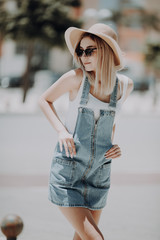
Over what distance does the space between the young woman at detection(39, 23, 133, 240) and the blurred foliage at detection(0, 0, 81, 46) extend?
17385 mm

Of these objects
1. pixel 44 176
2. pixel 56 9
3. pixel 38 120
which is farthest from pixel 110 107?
pixel 56 9

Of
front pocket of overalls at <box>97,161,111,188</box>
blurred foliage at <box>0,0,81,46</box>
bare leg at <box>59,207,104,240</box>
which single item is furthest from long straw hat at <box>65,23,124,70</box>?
blurred foliage at <box>0,0,81,46</box>

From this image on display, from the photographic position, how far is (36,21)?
19203 millimetres

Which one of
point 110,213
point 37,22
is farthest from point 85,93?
point 37,22

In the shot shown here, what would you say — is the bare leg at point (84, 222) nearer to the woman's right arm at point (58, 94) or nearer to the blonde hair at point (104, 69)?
the woman's right arm at point (58, 94)

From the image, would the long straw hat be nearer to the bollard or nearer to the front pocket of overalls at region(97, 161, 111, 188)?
the front pocket of overalls at region(97, 161, 111, 188)

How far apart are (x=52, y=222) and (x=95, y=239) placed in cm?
205

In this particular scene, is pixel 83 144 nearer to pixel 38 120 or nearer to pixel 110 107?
pixel 110 107

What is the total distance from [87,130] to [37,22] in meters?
17.8

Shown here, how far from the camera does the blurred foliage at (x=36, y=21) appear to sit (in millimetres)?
19125

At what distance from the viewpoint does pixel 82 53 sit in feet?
7.52

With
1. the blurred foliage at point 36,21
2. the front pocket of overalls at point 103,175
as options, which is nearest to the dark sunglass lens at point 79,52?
the front pocket of overalls at point 103,175

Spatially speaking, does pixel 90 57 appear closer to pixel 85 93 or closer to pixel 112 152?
pixel 85 93

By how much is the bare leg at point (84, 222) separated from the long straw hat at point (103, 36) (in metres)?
0.82
